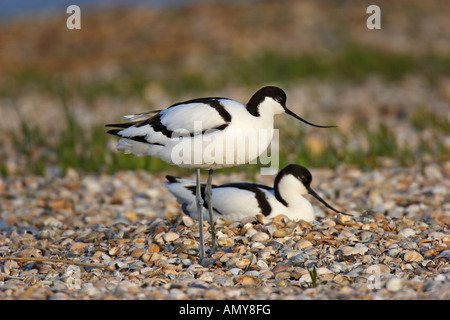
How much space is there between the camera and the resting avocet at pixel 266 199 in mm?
5047

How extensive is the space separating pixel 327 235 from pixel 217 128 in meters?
1.18

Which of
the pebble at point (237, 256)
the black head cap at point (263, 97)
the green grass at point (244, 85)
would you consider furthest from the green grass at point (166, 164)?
the black head cap at point (263, 97)

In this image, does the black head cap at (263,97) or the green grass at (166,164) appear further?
the green grass at (166,164)

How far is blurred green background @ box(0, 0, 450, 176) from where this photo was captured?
7.96 meters

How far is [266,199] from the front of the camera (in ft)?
16.8

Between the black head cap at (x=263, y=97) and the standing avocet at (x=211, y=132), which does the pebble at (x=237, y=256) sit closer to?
the standing avocet at (x=211, y=132)

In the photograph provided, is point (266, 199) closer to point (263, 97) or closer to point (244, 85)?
point (263, 97)

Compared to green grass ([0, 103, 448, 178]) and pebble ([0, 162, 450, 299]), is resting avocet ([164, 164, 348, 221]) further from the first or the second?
green grass ([0, 103, 448, 178])

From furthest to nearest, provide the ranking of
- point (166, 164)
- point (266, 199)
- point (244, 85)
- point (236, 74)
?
1. point (236, 74)
2. point (244, 85)
3. point (166, 164)
4. point (266, 199)

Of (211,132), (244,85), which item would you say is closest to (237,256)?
(211,132)

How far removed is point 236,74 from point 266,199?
29.2ft

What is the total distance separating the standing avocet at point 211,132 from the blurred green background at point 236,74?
247 centimetres
